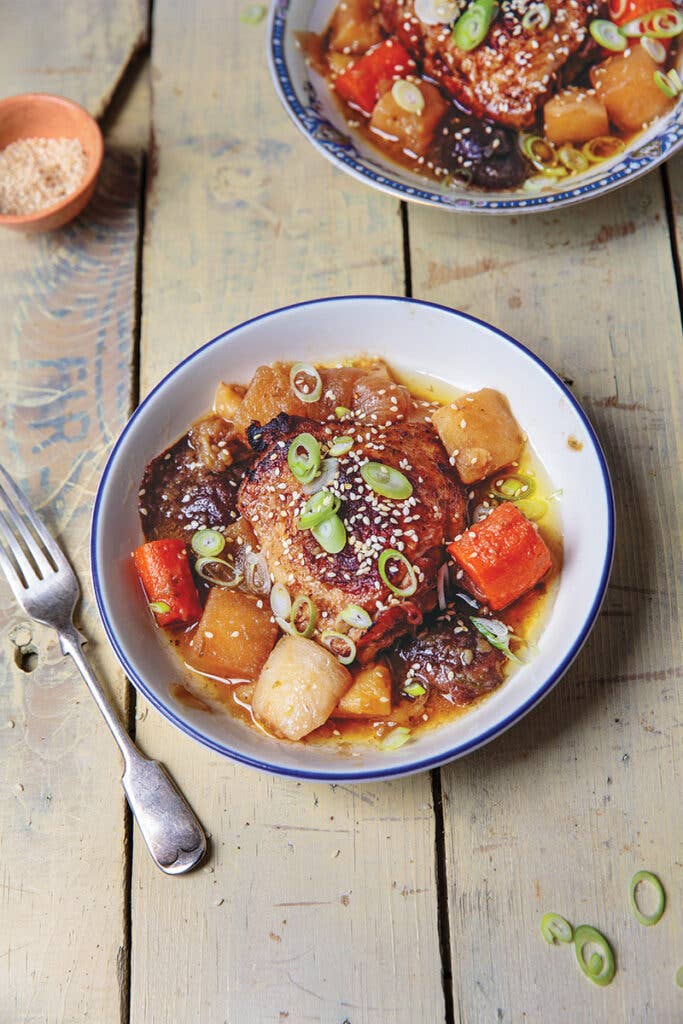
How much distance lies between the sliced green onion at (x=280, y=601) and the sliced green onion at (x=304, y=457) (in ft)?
0.99

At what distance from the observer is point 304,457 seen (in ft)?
9.03

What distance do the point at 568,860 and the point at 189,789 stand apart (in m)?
1.06

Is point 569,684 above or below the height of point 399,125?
below

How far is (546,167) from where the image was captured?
331 centimetres

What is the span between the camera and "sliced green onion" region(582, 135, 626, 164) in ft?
10.7

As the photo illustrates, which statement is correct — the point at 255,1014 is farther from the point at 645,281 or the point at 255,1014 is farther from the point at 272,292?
the point at 645,281

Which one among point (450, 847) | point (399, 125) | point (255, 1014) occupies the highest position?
point (399, 125)

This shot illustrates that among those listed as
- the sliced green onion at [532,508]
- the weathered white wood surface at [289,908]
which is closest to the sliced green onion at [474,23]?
the sliced green onion at [532,508]

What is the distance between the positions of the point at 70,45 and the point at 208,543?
2.35m

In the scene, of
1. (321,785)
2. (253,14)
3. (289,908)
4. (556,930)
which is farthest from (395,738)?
(253,14)

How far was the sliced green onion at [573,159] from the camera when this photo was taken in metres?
3.27

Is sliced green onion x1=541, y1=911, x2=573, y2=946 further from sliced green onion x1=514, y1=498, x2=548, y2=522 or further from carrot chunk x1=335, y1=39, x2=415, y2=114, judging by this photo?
carrot chunk x1=335, y1=39, x2=415, y2=114

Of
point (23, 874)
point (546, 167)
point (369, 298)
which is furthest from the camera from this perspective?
point (546, 167)

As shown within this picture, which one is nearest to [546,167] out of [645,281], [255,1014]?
[645,281]
